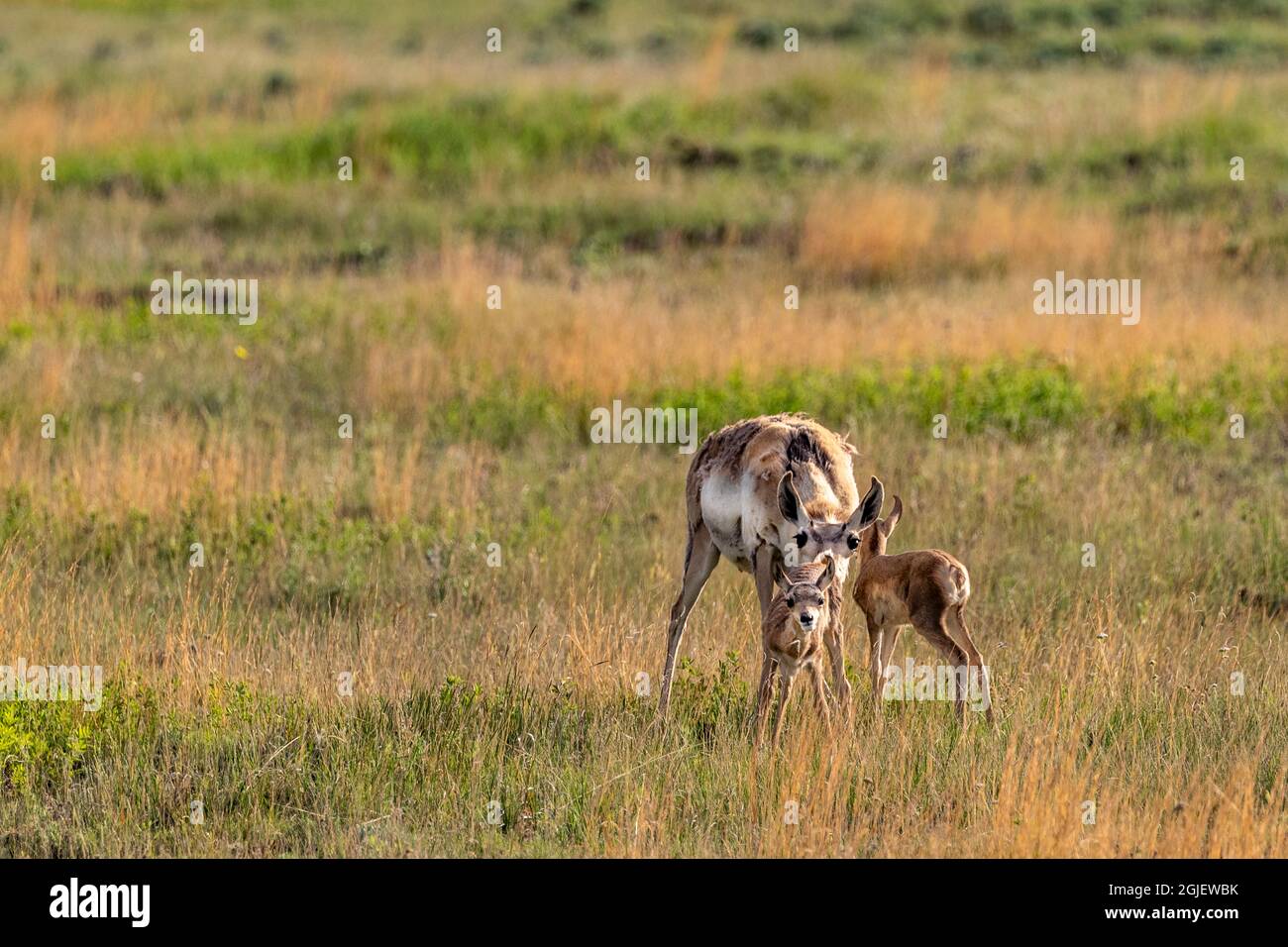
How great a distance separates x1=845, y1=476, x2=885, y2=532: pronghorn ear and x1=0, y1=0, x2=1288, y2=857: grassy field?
3.07 feet

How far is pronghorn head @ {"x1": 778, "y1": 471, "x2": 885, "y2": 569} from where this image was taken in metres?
6.86

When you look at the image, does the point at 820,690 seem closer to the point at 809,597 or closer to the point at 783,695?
the point at 783,695

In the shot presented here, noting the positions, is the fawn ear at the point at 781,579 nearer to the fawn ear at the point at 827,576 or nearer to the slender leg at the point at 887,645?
the fawn ear at the point at 827,576

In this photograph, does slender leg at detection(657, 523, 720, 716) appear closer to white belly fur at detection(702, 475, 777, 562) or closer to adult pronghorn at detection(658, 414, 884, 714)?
adult pronghorn at detection(658, 414, 884, 714)

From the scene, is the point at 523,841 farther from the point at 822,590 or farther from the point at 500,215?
the point at 500,215

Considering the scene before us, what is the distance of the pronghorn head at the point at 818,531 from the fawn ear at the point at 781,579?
3.7 inches

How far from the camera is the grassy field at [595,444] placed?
7078 mm

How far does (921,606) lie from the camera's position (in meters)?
7.53

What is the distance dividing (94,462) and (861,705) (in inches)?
257

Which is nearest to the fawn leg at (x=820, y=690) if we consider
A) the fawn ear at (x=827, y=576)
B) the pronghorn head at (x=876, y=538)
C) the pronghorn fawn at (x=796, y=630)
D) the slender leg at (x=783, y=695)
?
the pronghorn fawn at (x=796, y=630)

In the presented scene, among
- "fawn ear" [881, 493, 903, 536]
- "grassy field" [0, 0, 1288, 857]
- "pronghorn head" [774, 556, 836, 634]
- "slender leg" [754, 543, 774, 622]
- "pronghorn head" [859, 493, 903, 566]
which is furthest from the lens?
"pronghorn head" [859, 493, 903, 566]

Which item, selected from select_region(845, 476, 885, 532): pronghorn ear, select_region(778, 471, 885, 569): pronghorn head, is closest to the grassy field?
select_region(778, 471, 885, 569): pronghorn head

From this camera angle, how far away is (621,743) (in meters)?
7.47

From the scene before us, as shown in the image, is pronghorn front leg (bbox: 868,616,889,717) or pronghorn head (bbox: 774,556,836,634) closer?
pronghorn head (bbox: 774,556,836,634)
